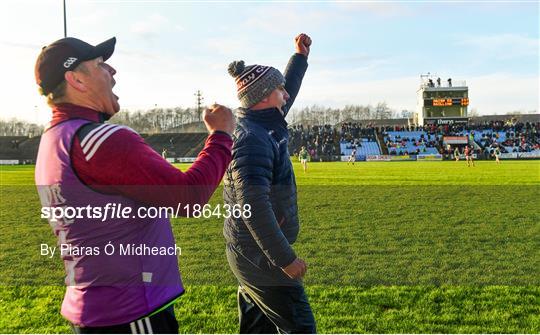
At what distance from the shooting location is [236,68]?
3207 millimetres

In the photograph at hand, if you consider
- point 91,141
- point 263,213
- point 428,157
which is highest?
point 91,141

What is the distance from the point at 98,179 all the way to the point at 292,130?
48.9 m

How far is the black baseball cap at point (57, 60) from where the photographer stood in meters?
1.95

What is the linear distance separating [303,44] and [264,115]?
3.91 ft

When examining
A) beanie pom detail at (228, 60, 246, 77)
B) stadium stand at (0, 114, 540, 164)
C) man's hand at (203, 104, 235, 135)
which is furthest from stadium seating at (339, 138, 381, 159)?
man's hand at (203, 104, 235, 135)

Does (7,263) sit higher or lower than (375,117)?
lower

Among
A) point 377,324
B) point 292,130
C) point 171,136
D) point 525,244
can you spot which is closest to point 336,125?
point 292,130

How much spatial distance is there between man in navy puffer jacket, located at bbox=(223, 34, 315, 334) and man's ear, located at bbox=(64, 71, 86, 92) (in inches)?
41.6

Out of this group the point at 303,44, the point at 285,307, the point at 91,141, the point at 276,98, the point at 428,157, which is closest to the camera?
the point at 91,141

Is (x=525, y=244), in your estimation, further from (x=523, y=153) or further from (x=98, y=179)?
(x=523, y=153)

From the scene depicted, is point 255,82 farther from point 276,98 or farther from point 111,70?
point 111,70

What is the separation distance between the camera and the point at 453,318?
15.1 feet

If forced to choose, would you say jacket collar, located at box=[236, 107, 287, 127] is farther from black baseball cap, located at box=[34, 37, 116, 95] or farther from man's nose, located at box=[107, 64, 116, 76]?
black baseball cap, located at box=[34, 37, 116, 95]

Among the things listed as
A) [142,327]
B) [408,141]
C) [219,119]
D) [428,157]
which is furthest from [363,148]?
[142,327]
